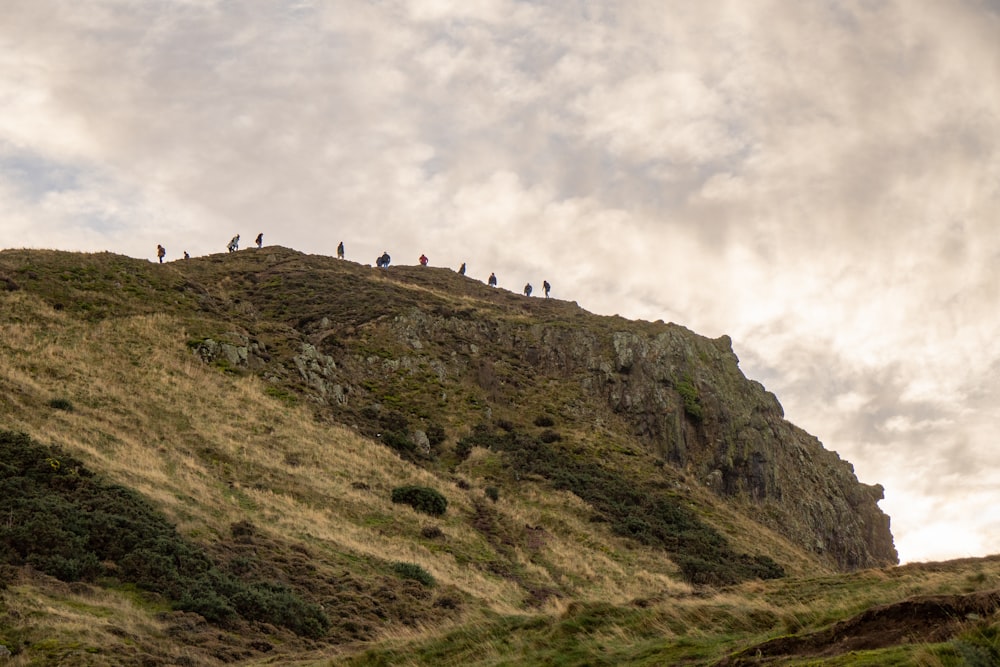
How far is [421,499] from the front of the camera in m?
39.6

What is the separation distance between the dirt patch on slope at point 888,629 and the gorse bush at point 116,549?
15.0 metres

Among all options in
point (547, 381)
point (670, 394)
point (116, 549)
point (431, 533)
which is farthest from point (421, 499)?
point (670, 394)

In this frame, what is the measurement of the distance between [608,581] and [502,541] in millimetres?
5506

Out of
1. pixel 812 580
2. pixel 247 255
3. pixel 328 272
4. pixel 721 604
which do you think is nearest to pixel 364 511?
pixel 812 580

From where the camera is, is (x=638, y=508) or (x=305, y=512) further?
(x=638, y=508)

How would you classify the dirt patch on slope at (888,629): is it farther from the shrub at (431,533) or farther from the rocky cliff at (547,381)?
the rocky cliff at (547,381)

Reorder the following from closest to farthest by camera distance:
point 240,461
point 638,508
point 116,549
A: point 116,549
point 240,461
point 638,508

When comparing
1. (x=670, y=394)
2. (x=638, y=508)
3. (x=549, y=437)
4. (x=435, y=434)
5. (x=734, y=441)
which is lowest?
(x=638, y=508)

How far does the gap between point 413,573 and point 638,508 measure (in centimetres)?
2380

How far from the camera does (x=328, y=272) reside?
8419cm

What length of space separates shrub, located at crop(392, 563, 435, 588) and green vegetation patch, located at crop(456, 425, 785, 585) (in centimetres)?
1759

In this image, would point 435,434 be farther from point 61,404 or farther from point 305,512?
point 61,404

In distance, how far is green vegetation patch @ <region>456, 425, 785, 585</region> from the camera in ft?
143

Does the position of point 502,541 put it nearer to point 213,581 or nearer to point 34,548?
point 213,581
